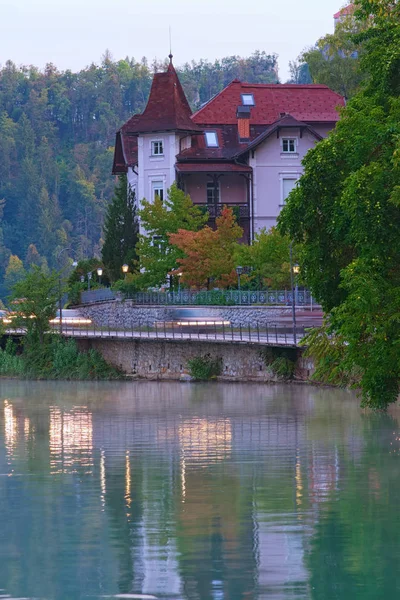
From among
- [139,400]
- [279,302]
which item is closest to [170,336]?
[279,302]

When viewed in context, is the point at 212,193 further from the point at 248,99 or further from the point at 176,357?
the point at 176,357

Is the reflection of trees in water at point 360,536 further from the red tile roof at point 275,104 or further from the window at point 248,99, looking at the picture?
the window at point 248,99

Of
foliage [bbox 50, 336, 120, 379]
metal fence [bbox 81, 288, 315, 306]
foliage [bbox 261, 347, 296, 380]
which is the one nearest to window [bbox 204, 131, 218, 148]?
metal fence [bbox 81, 288, 315, 306]

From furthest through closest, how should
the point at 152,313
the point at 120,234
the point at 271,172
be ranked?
the point at 120,234, the point at 271,172, the point at 152,313

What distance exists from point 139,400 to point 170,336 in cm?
1296

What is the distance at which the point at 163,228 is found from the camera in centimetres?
8350

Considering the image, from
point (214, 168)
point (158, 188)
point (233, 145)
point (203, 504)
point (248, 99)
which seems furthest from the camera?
point (248, 99)

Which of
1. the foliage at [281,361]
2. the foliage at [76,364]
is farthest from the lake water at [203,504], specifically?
the foliage at [76,364]

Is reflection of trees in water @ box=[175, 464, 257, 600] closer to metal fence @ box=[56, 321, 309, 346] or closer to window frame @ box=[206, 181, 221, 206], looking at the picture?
metal fence @ box=[56, 321, 309, 346]

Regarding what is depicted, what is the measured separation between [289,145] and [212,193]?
17.3ft

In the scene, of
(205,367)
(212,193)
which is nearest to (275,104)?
(212,193)

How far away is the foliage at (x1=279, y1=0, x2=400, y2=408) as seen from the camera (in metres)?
35.9

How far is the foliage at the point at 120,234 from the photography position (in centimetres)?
9000

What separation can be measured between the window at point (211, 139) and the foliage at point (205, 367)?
22.5 m
